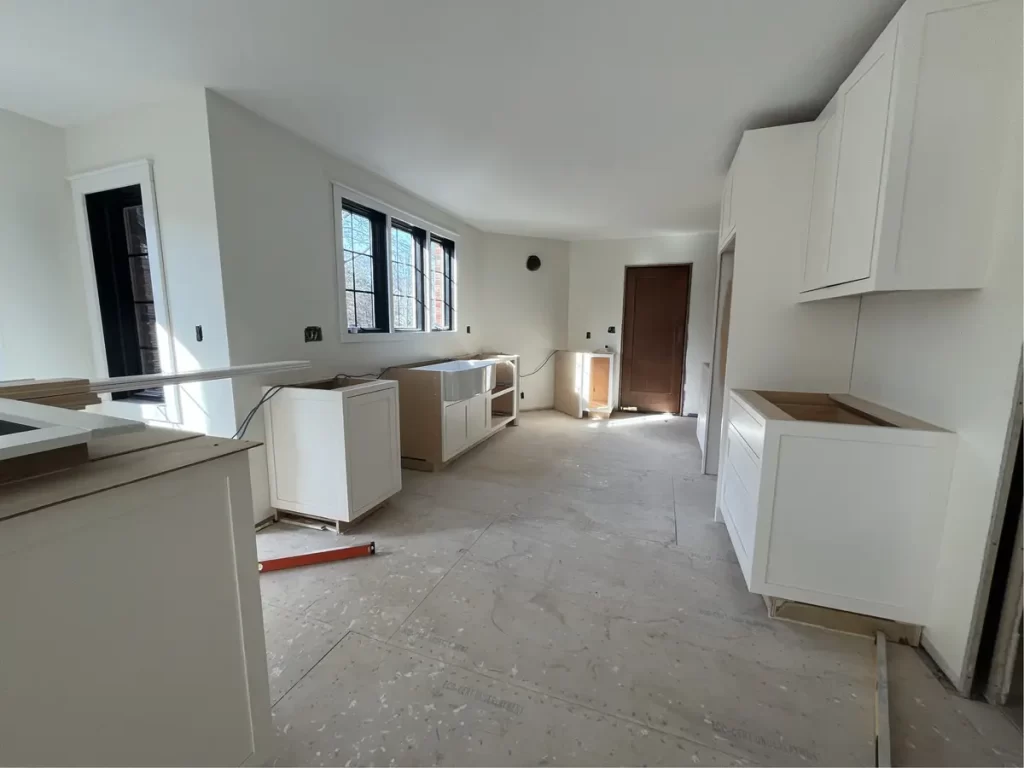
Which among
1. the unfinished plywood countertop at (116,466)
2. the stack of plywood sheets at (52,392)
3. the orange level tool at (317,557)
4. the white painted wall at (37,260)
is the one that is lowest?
the orange level tool at (317,557)

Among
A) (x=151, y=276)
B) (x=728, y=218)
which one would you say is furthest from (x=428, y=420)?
(x=728, y=218)

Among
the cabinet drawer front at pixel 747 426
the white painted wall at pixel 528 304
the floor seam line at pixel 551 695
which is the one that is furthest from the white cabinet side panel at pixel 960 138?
the white painted wall at pixel 528 304

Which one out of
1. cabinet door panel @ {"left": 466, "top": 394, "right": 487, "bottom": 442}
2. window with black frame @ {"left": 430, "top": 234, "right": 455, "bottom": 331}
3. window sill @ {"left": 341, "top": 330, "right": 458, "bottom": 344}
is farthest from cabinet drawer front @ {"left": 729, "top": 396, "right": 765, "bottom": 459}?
window with black frame @ {"left": 430, "top": 234, "right": 455, "bottom": 331}

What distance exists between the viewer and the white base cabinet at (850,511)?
1457mm

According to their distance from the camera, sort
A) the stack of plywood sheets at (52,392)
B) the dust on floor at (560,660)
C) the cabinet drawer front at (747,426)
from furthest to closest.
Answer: the cabinet drawer front at (747,426) → the dust on floor at (560,660) → the stack of plywood sheets at (52,392)

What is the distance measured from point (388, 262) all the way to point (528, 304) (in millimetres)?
2424

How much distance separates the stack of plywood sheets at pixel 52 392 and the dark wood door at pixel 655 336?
5420 millimetres

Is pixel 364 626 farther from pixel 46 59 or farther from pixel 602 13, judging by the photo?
pixel 46 59

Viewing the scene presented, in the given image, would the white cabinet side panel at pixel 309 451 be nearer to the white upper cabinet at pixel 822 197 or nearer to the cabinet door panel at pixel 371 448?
the cabinet door panel at pixel 371 448

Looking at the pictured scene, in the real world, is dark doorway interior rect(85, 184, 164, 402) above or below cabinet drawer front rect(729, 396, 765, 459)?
above

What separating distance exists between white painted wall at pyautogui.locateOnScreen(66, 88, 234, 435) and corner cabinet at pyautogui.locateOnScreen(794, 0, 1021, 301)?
9.73ft

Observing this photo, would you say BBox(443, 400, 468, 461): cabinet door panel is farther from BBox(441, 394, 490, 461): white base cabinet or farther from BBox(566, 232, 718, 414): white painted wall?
BBox(566, 232, 718, 414): white painted wall

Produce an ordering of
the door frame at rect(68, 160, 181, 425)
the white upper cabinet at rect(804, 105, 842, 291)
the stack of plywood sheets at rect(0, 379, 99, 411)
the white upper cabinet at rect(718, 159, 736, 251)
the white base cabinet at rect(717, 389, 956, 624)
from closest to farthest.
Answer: the stack of plywood sheets at rect(0, 379, 99, 411) < the white base cabinet at rect(717, 389, 956, 624) < the white upper cabinet at rect(804, 105, 842, 291) < the door frame at rect(68, 160, 181, 425) < the white upper cabinet at rect(718, 159, 736, 251)

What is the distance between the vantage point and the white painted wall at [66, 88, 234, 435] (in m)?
2.14
